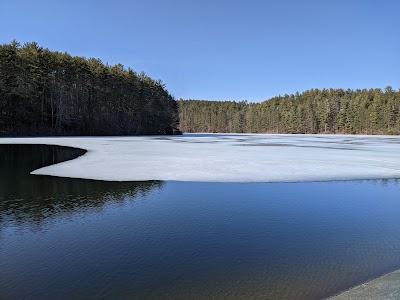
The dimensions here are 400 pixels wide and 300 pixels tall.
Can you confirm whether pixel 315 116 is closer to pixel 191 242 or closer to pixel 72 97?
pixel 72 97

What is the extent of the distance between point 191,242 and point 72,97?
50620mm

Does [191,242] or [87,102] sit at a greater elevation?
[87,102]

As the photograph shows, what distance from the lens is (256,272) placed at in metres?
4.08

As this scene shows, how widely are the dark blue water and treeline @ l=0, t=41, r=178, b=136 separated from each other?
40.2m

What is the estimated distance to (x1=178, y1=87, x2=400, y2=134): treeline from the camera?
84812mm

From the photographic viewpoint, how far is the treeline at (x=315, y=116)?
3339 inches

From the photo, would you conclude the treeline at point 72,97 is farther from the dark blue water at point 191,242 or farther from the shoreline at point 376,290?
the shoreline at point 376,290

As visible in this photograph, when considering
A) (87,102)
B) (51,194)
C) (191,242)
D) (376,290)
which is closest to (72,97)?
(87,102)

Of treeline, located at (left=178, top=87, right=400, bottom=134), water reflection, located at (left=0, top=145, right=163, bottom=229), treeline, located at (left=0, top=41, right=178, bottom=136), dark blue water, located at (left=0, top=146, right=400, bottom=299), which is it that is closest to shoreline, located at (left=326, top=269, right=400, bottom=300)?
dark blue water, located at (left=0, top=146, right=400, bottom=299)

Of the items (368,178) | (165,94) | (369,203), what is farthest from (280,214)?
(165,94)

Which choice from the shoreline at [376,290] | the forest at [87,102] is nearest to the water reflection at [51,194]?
the shoreline at [376,290]

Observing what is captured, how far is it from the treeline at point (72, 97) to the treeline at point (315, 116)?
5317cm

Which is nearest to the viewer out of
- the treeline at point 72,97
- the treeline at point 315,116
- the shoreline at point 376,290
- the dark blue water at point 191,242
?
the shoreline at point 376,290

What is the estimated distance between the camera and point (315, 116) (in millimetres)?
102938
